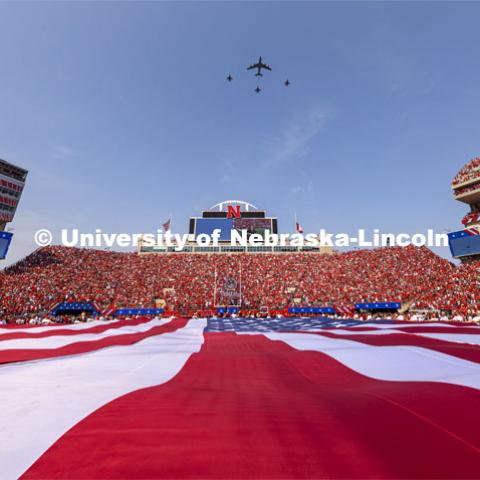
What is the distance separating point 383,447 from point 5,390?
5559 millimetres

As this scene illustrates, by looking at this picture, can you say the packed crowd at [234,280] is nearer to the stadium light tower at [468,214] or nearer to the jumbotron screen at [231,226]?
the stadium light tower at [468,214]

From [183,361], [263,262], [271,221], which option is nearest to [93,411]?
[183,361]

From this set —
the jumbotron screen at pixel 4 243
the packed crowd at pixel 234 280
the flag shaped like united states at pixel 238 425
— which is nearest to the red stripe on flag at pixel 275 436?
the flag shaped like united states at pixel 238 425

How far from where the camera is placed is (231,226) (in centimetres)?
6719

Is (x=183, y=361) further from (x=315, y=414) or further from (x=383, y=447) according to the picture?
(x=383, y=447)

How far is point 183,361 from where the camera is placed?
8.76 meters

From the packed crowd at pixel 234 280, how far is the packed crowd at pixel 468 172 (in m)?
13.0

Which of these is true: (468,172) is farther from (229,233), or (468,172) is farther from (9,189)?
(9,189)

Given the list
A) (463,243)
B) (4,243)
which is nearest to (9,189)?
(4,243)

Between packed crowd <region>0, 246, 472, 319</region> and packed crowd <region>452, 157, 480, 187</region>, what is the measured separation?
1296 cm

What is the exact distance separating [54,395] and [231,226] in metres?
62.9

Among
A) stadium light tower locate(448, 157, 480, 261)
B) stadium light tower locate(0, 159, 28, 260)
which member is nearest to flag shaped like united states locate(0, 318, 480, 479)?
stadium light tower locate(448, 157, 480, 261)

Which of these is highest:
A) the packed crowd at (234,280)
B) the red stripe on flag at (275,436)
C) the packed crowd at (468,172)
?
the packed crowd at (468,172)

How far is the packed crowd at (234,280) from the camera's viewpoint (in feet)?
135
